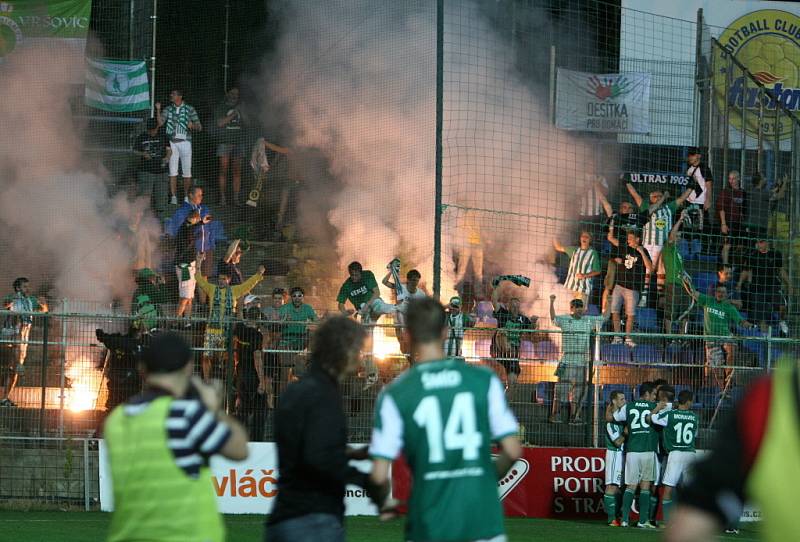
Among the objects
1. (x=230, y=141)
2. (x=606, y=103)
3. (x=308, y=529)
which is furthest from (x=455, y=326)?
(x=308, y=529)

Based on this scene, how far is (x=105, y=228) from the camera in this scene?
22.2 metres

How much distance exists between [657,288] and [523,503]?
5.57 m

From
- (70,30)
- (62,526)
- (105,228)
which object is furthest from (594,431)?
(70,30)

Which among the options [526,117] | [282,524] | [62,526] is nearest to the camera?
[282,524]

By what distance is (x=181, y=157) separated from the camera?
22219 mm

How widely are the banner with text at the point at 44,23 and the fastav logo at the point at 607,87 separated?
9.63 m

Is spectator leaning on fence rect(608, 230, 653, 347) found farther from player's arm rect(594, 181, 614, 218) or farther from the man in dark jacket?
the man in dark jacket

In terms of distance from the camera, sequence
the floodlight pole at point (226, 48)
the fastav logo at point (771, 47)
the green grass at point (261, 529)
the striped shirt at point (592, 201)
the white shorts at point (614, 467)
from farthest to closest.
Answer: the fastav logo at point (771, 47) → the floodlight pole at point (226, 48) → the striped shirt at point (592, 201) → the white shorts at point (614, 467) → the green grass at point (261, 529)

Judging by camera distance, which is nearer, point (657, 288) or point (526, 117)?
point (657, 288)

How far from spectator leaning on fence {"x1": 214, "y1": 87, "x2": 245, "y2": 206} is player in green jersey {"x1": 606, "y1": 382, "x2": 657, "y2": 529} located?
31.8ft

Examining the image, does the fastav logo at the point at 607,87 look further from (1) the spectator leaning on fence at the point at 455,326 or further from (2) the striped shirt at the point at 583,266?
(1) the spectator leaning on fence at the point at 455,326

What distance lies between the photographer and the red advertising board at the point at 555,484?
16.7 metres

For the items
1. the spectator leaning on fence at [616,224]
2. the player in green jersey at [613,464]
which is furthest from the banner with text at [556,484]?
the spectator leaning on fence at [616,224]

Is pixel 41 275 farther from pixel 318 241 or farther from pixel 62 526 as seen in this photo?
pixel 62 526
